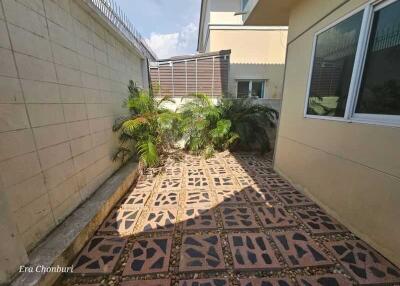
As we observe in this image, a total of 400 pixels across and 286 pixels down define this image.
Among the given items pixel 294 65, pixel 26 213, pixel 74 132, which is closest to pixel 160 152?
pixel 74 132

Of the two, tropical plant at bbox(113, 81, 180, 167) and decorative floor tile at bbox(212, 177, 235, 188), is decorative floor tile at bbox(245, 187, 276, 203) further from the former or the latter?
tropical plant at bbox(113, 81, 180, 167)

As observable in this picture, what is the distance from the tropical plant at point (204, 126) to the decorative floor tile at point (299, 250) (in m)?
2.73

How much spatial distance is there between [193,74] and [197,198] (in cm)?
397

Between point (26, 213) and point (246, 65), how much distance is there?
→ 6.88m

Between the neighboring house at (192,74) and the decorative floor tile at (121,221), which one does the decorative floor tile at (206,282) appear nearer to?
the decorative floor tile at (121,221)

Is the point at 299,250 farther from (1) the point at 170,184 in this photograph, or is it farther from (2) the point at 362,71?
(1) the point at 170,184

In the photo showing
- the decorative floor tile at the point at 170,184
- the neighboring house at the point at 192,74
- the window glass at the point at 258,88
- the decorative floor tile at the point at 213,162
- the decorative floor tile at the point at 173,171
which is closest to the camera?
the decorative floor tile at the point at 170,184

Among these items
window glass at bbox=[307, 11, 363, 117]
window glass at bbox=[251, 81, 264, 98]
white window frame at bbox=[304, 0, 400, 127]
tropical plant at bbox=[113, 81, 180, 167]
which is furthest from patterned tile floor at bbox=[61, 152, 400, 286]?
window glass at bbox=[251, 81, 264, 98]

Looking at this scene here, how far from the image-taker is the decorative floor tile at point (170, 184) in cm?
292

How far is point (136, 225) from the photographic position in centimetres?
207

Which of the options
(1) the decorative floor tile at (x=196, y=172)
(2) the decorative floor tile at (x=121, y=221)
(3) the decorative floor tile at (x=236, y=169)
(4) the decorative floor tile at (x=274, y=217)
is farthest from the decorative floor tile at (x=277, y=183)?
(2) the decorative floor tile at (x=121, y=221)

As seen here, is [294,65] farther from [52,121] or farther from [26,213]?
[26,213]

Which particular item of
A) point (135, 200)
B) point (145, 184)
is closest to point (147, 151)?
point (145, 184)

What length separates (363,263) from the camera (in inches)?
62.1
